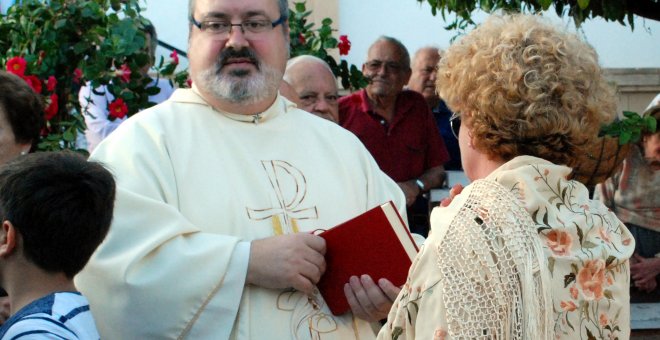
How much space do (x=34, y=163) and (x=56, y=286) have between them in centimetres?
29

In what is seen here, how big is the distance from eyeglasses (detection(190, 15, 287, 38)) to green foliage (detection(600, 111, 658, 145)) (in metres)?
1.59

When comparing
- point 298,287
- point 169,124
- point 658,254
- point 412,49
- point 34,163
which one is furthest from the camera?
point 412,49

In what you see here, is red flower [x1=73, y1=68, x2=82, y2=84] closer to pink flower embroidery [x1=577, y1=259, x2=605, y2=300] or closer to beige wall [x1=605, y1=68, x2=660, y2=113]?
pink flower embroidery [x1=577, y1=259, x2=605, y2=300]

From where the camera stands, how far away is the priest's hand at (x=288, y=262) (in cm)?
312

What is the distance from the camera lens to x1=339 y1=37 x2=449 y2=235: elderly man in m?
6.58

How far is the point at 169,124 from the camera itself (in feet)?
11.4

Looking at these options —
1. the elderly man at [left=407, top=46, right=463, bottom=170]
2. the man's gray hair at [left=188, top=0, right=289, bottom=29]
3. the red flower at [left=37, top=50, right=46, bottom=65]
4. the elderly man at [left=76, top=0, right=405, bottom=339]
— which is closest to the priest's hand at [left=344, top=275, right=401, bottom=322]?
the elderly man at [left=76, top=0, right=405, bottom=339]

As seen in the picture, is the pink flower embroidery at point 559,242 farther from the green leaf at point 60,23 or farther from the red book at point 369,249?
the green leaf at point 60,23

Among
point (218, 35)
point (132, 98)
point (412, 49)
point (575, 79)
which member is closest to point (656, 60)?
point (412, 49)

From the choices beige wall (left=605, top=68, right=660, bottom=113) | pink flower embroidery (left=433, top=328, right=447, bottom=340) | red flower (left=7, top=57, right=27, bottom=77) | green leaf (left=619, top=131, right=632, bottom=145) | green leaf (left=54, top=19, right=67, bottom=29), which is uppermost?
green leaf (left=54, top=19, right=67, bottom=29)

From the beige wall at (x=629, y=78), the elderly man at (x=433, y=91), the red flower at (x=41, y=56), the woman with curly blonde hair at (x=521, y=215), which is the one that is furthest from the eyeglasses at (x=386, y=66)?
the woman with curly blonde hair at (x=521, y=215)

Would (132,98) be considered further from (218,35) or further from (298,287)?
(298,287)

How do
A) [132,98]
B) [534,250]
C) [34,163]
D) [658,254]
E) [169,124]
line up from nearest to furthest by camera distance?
[534,250]
[34,163]
[169,124]
[132,98]
[658,254]

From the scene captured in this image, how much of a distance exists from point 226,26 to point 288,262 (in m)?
0.90
